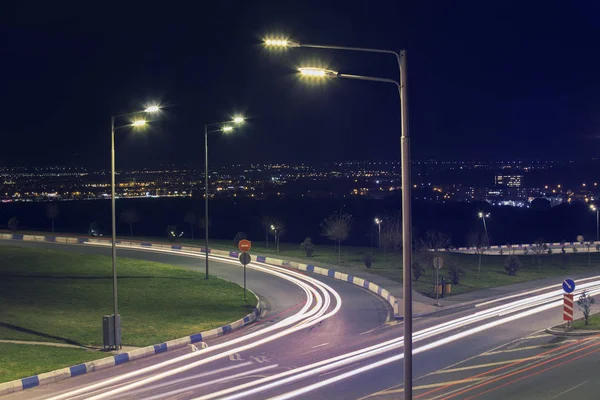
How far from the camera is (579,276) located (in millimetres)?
38438

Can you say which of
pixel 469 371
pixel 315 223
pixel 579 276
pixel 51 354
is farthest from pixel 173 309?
pixel 315 223

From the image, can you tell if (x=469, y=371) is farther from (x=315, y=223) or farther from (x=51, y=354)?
(x=315, y=223)

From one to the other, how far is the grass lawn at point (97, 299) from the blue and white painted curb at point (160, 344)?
57cm

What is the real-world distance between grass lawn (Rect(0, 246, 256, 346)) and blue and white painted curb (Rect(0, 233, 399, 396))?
0.57 m

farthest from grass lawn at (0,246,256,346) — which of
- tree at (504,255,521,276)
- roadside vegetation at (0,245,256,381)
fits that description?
tree at (504,255,521,276)

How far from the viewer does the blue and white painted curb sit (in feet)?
47.6

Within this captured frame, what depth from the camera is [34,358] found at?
16188 millimetres

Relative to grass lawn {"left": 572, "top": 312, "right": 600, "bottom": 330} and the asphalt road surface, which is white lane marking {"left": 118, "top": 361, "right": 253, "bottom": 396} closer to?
the asphalt road surface

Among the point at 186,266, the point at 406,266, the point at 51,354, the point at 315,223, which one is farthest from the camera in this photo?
the point at 315,223

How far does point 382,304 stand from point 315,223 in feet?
225

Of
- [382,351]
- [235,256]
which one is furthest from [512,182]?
[382,351]

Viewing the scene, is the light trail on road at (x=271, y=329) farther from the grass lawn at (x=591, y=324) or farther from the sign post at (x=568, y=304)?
the grass lawn at (x=591, y=324)

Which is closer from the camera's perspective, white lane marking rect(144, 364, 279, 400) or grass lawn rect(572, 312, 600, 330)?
white lane marking rect(144, 364, 279, 400)

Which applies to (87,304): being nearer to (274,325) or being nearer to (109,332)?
(109,332)
